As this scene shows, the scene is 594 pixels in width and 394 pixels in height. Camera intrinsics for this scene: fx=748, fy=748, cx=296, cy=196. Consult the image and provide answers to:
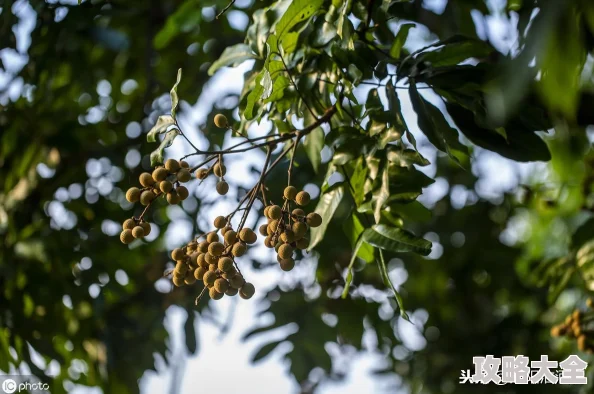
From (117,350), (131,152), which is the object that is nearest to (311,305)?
(117,350)

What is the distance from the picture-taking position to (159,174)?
3.25ft

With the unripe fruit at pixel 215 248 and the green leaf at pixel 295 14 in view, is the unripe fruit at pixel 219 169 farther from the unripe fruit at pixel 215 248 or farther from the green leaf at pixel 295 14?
the green leaf at pixel 295 14

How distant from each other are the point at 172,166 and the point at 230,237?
0.41 ft

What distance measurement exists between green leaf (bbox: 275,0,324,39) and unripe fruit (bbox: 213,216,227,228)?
0.28 meters

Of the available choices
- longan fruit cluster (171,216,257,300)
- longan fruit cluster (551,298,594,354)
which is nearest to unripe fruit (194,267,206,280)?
longan fruit cluster (171,216,257,300)

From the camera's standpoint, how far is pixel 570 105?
1.74 ft

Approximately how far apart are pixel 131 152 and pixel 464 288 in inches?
46.6

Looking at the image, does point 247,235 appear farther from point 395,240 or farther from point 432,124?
point 432,124

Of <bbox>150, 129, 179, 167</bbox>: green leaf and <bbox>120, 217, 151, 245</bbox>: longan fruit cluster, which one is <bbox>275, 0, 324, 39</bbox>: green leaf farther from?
<bbox>120, 217, 151, 245</bbox>: longan fruit cluster

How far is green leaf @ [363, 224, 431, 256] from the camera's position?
1.00m

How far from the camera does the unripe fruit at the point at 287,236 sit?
0.96 m

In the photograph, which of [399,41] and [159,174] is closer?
[159,174]

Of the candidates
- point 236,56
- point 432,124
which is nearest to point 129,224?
point 236,56

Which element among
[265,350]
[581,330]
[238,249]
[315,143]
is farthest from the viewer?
[265,350]
